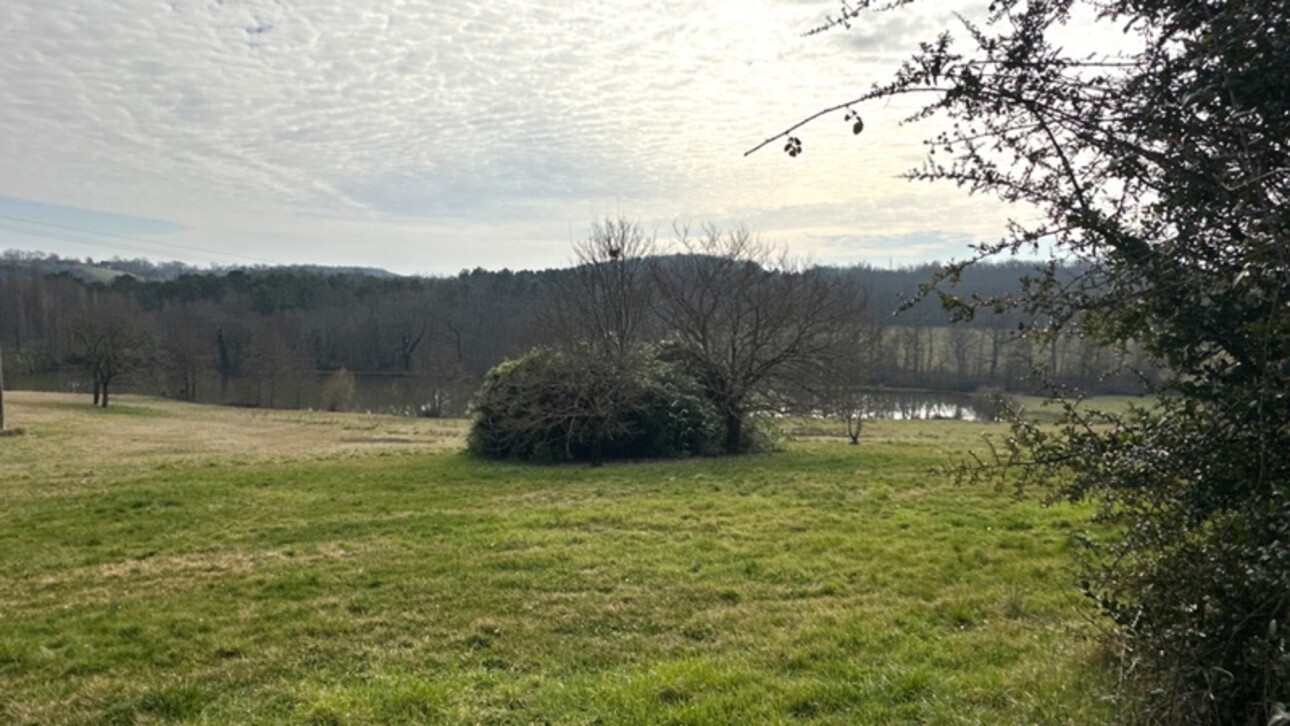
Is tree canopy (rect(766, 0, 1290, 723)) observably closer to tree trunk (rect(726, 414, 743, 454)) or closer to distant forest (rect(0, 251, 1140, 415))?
tree trunk (rect(726, 414, 743, 454))

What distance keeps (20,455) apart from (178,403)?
97.9 ft

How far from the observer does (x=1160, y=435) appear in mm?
2984

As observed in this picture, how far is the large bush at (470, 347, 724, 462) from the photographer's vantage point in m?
20.7

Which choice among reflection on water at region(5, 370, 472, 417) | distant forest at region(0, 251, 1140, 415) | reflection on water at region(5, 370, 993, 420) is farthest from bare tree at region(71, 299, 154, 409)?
reflection on water at region(5, 370, 993, 420)

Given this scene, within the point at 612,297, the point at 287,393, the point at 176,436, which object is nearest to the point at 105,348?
the point at 176,436

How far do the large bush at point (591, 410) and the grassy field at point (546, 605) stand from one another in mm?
5991

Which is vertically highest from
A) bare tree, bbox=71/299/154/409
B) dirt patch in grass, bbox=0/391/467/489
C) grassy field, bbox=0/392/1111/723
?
bare tree, bbox=71/299/154/409

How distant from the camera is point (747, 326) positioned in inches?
857

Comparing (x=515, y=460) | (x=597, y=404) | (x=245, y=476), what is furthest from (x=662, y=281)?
(x=245, y=476)

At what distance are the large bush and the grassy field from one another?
5991 mm

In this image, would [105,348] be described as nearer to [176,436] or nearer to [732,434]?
[176,436]

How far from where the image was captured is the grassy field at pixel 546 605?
15.0 ft

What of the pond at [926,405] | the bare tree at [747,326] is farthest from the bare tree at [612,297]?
the pond at [926,405]

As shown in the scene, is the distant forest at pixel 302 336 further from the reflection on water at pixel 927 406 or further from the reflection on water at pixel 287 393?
the reflection on water at pixel 927 406
